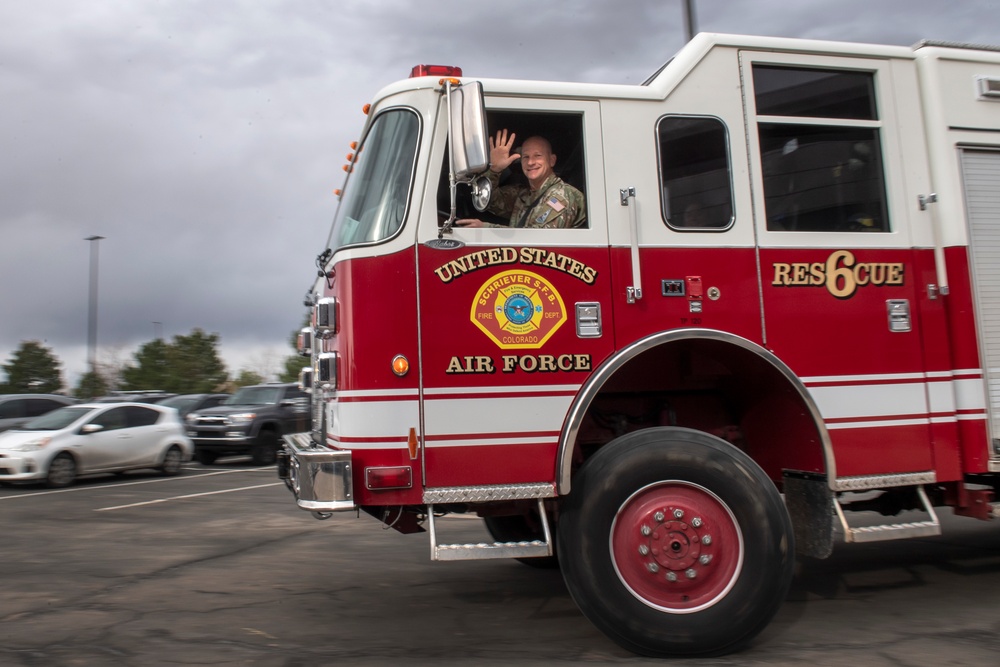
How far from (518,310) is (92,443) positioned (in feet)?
40.7

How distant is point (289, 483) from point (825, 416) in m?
3.08

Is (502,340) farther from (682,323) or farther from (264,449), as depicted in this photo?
(264,449)

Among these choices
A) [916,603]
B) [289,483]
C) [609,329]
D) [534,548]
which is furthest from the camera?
[916,603]

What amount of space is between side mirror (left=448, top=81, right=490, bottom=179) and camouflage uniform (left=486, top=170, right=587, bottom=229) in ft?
1.86

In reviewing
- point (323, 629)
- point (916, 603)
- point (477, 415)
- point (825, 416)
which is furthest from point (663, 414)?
point (323, 629)

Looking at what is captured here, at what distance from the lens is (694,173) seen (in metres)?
5.04

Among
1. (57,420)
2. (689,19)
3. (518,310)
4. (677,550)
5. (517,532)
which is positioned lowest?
(517,532)

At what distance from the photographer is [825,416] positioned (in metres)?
5.02

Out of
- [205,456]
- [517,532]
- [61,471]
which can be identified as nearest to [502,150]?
[517,532]

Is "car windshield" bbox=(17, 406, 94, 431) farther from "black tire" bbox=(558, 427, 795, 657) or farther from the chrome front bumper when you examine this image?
"black tire" bbox=(558, 427, 795, 657)

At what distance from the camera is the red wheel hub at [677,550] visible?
15.0ft

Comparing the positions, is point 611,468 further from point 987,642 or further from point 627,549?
point 987,642

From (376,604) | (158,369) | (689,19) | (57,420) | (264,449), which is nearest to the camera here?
(376,604)

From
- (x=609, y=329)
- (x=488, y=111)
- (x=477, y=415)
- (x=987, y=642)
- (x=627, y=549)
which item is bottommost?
(x=987, y=642)
